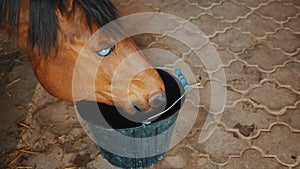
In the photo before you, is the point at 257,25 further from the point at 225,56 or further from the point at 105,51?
the point at 105,51

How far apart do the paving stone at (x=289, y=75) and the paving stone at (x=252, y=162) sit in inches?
23.3

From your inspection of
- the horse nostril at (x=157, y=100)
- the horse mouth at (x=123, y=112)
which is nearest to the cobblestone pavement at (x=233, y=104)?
the horse mouth at (x=123, y=112)

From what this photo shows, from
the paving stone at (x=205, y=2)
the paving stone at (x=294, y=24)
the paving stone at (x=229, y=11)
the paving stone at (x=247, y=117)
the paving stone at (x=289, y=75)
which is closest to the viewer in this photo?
the paving stone at (x=247, y=117)

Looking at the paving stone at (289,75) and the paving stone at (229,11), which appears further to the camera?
the paving stone at (229,11)

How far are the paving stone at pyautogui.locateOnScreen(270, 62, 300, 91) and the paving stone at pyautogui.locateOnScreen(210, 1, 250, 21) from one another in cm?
59

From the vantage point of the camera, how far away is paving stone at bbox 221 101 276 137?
7.33 ft

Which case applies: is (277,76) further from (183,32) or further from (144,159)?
(144,159)

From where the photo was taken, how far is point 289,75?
2.49m

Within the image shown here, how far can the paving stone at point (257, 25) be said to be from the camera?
2.78 m

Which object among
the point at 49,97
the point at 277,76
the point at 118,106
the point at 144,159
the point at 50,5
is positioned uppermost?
the point at 277,76

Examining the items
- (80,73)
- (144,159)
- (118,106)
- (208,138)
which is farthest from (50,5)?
(208,138)

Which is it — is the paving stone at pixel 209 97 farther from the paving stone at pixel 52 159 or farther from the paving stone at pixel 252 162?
the paving stone at pixel 52 159

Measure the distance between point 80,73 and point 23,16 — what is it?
0.28m

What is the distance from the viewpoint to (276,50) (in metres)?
2.65
